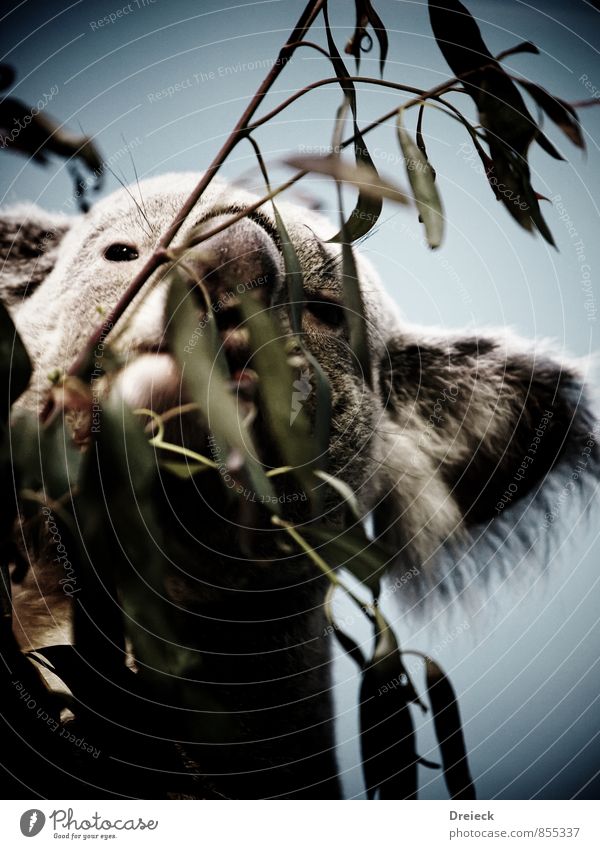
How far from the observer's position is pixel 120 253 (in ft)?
2.74

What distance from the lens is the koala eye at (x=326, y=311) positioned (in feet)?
2.65

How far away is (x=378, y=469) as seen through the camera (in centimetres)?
92

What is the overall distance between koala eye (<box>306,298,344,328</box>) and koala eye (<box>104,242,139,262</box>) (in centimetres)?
21

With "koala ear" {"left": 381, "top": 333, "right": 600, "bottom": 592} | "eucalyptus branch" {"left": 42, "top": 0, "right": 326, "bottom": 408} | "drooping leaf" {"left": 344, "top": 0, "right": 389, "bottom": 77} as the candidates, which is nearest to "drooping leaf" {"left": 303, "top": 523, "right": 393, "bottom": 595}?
"koala ear" {"left": 381, "top": 333, "right": 600, "bottom": 592}

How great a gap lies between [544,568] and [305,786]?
403 millimetres

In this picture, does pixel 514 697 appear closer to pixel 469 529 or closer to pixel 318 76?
pixel 469 529

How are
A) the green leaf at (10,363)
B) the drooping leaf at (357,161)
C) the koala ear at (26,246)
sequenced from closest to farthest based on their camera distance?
1. the green leaf at (10,363)
2. the drooping leaf at (357,161)
3. the koala ear at (26,246)

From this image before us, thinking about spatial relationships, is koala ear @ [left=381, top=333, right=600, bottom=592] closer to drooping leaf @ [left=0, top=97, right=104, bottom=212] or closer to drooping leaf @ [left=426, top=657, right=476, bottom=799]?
drooping leaf @ [left=426, top=657, right=476, bottom=799]

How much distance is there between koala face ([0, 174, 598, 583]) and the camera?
29.9 inches

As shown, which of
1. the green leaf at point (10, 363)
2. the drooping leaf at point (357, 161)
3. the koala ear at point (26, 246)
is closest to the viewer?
the green leaf at point (10, 363)

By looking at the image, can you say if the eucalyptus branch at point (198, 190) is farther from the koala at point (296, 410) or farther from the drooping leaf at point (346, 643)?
the drooping leaf at point (346, 643)

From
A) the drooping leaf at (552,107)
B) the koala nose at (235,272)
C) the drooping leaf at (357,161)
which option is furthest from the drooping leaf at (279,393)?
the drooping leaf at (552,107)

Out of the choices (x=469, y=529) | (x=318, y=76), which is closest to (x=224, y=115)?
(x=318, y=76)

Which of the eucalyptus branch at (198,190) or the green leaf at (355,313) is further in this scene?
the green leaf at (355,313)
